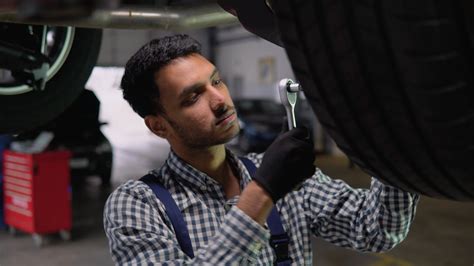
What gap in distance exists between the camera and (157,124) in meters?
1.16

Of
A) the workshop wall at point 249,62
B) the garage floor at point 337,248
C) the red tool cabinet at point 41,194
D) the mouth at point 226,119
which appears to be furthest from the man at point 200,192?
the workshop wall at point 249,62

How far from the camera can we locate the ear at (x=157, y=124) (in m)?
1.13

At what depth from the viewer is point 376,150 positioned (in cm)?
62

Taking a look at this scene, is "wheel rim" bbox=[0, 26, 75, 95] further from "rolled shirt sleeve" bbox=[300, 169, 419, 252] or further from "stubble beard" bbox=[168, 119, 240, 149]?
"rolled shirt sleeve" bbox=[300, 169, 419, 252]

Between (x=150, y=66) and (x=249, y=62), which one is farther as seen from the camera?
(x=249, y=62)

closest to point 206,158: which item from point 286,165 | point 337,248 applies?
point 286,165

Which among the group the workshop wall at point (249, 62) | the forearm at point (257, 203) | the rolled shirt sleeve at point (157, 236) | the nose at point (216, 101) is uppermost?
the nose at point (216, 101)

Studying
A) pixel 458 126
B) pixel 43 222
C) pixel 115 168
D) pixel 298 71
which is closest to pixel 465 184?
pixel 458 126

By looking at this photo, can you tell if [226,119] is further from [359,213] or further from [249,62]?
[249,62]

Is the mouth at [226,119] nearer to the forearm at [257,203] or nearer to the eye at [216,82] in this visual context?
the eye at [216,82]

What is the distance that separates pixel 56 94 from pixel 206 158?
2.34 ft

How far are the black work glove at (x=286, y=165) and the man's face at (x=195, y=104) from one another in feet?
0.69

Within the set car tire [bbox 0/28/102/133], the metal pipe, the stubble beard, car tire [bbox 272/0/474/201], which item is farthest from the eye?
car tire [bbox 0/28/102/133]

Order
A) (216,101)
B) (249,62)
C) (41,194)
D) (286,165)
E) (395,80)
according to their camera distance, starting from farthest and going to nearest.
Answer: (249,62) < (41,194) < (216,101) < (286,165) < (395,80)
